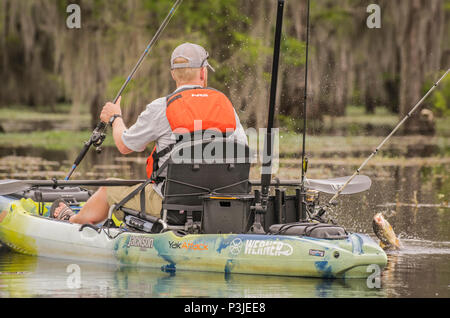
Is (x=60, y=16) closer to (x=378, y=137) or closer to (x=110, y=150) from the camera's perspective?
(x=110, y=150)

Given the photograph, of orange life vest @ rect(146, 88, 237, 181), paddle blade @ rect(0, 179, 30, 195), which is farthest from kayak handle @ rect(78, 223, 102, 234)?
orange life vest @ rect(146, 88, 237, 181)

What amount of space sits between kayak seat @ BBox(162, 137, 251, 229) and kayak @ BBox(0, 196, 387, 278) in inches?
8.7

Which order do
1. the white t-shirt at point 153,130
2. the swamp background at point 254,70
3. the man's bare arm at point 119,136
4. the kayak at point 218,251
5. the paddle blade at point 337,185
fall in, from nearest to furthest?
the kayak at point 218,251, the white t-shirt at point 153,130, the man's bare arm at point 119,136, the paddle blade at point 337,185, the swamp background at point 254,70

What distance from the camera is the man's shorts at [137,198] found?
8727 mm

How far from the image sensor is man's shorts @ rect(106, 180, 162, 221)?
28.6 feet

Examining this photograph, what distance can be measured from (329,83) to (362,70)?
196 cm

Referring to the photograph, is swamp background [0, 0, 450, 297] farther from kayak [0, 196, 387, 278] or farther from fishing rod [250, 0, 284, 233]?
fishing rod [250, 0, 284, 233]

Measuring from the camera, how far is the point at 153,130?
855 cm

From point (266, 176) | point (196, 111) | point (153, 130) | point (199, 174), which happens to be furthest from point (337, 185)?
point (153, 130)

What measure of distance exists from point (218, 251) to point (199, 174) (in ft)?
1.98

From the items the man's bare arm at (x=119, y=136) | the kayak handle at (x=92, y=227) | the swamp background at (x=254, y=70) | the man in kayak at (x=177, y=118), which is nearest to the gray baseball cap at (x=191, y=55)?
the man in kayak at (x=177, y=118)

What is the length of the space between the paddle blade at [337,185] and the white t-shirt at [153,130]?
127 centimetres

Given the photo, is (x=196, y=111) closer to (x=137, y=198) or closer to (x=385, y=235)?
(x=137, y=198)

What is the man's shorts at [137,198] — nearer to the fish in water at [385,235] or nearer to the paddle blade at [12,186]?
the paddle blade at [12,186]
